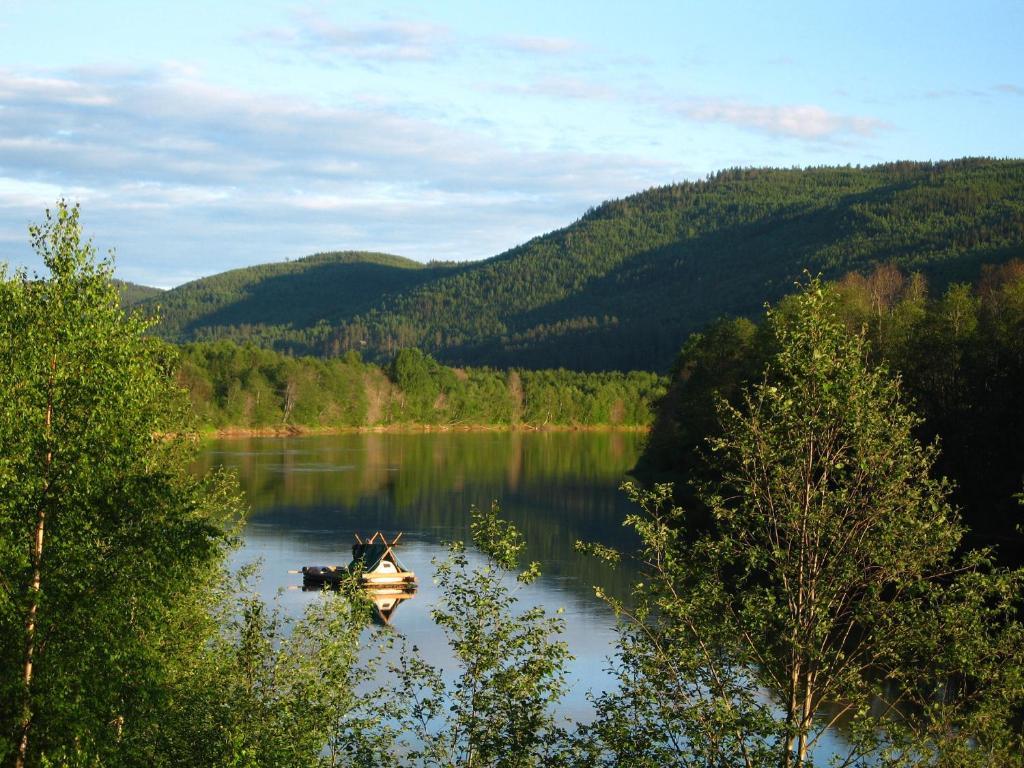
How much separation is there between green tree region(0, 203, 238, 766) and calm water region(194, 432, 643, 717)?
5936mm

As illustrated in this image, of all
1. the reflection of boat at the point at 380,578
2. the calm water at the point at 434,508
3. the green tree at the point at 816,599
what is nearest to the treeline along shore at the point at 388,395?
the calm water at the point at 434,508

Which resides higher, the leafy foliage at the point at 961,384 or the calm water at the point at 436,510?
the leafy foliage at the point at 961,384

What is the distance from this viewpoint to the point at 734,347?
2832 inches

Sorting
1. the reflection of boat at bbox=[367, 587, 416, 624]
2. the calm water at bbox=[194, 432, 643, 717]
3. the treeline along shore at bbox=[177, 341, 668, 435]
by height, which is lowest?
the reflection of boat at bbox=[367, 587, 416, 624]

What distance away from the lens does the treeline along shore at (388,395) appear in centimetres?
13388

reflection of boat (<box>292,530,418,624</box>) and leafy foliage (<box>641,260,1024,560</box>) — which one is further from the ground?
leafy foliage (<box>641,260,1024,560</box>)

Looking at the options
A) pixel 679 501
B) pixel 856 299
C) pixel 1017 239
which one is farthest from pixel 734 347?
pixel 1017 239

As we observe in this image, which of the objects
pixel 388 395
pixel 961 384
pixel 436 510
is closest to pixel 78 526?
pixel 961 384

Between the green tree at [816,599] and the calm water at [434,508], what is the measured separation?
10551mm

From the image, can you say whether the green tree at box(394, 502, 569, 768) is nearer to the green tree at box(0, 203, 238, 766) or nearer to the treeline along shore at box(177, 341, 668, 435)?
the green tree at box(0, 203, 238, 766)

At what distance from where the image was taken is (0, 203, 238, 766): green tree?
15.5 meters

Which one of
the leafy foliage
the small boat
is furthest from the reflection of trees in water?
the leafy foliage

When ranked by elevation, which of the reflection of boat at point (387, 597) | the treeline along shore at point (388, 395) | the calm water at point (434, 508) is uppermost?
the treeline along shore at point (388, 395)

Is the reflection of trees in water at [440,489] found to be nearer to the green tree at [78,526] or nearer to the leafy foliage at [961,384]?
the leafy foliage at [961,384]
